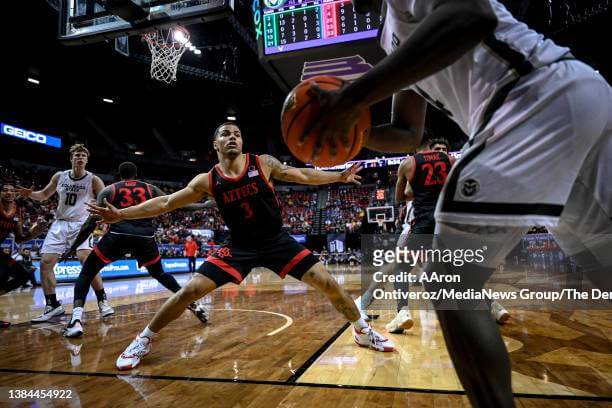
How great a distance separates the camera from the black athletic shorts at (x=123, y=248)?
4.48 meters

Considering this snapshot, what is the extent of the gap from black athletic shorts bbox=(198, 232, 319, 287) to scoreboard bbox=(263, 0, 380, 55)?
4695 millimetres

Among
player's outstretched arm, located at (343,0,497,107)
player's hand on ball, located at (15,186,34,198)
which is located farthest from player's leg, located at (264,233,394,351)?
player's hand on ball, located at (15,186,34,198)

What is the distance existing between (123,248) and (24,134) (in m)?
21.0

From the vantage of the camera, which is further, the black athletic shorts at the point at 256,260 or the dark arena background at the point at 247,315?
the black athletic shorts at the point at 256,260

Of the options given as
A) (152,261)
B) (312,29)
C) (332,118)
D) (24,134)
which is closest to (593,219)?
(332,118)

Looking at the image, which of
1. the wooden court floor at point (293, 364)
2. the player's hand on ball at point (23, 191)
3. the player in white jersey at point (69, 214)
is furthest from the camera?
the player in white jersey at point (69, 214)

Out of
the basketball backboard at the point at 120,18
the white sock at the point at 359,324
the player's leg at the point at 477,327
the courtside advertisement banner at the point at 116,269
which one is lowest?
the courtside advertisement banner at the point at 116,269

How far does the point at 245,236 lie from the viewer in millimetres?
3191

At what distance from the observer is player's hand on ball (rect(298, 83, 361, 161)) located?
38.2 inches

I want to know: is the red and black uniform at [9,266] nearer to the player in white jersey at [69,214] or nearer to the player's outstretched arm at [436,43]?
the player in white jersey at [69,214]

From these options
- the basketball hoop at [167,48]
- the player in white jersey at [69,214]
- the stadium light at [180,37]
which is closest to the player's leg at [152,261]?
the player in white jersey at [69,214]

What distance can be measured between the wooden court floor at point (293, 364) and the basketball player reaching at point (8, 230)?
65 centimetres

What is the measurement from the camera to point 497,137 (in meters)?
1.01

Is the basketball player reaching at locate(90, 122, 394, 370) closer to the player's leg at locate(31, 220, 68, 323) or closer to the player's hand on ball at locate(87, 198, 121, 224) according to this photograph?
the player's hand on ball at locate(87, 198, 121, 224)
